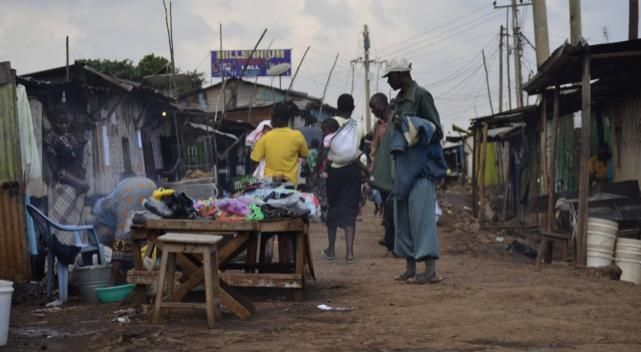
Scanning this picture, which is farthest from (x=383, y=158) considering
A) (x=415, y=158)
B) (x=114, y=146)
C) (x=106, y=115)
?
(x=114, y=146)

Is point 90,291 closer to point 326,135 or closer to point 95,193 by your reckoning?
point 326,135

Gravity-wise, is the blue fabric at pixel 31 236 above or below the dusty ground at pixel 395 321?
above

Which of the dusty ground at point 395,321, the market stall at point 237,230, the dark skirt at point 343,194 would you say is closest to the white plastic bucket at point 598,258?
the dusty ground at point 395,321

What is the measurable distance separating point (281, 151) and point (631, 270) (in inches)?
165

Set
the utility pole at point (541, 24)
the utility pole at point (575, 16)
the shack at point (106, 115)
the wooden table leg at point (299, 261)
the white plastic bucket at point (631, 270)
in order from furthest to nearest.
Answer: the utility pole at point (541, 24) < the utility pole at point (575, 16) < the shack at point (106, 115) < the white plastic bucket at point (631, 270) < the wooden table leg at point (299, 261)

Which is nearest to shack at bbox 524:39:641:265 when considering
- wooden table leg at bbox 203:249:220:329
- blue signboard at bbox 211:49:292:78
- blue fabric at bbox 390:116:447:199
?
blue fabric at bbox 390:116:447:199

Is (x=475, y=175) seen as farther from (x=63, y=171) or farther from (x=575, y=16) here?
(x=63, y=171)

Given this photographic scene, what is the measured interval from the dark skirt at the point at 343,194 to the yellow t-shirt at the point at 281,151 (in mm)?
1133

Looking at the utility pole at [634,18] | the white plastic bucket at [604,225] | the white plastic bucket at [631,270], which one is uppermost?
the utility pole at [634,18]

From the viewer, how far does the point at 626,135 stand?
48.5 feet

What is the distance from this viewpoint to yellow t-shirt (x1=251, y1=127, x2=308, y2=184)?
31.8 feet

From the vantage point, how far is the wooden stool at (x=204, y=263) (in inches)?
241

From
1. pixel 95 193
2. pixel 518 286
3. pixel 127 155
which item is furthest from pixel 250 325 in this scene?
pixel 127 155

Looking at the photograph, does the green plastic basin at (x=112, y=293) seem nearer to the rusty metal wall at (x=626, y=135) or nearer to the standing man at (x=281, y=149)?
the standing man at (x=281, y=149)
